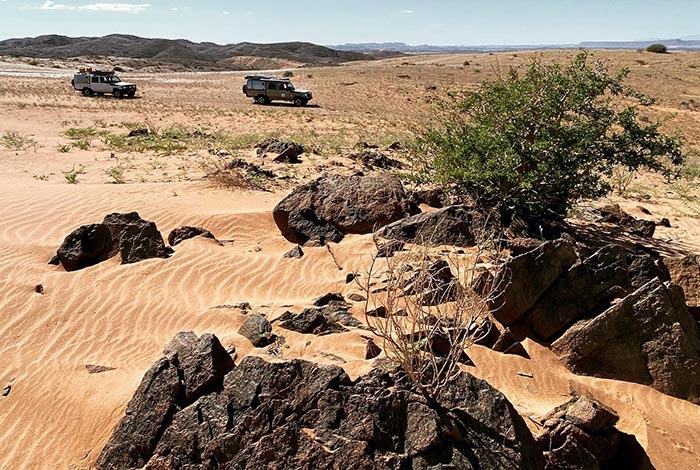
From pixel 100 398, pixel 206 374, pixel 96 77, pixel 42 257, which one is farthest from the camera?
pixel 96 77

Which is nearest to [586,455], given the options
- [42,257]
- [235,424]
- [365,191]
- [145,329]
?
[235,424]

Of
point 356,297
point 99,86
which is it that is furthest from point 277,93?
point 356,297

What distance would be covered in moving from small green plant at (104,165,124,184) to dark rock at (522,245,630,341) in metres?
10.2

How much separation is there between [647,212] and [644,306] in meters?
7.95

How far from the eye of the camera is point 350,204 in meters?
9.96

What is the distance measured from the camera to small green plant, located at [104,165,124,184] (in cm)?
1310

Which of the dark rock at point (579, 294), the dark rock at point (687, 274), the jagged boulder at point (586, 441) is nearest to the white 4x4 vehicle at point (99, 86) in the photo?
the dark rock at point (579, 294)

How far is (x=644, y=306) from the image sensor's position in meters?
5.64

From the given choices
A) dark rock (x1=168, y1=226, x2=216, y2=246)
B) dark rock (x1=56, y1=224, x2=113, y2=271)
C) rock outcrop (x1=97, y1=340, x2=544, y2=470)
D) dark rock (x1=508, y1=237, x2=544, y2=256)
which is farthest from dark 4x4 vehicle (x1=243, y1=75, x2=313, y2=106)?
rock outcrop (x1=97, y1=340, x2=544, y2=470)

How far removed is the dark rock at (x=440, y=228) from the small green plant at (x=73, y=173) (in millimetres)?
7980

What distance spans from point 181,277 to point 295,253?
1718 millimetres

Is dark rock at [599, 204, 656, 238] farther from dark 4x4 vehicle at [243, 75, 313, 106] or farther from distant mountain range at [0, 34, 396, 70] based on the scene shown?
distant mountain range at [0, 34, 396, 70]

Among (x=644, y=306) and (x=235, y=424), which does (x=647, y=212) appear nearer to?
(x=644, y=306)

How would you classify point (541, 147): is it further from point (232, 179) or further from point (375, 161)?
point (375, 161)
